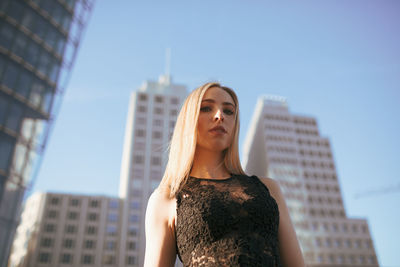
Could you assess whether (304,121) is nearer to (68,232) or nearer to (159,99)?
(159,99)

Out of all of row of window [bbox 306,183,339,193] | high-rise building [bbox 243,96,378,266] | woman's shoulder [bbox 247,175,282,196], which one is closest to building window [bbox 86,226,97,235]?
high-rise building [bbox 243,96,378,266]

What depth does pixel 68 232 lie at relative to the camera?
62.4m

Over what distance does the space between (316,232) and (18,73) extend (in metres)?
61.8

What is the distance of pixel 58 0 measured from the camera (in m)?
29.2

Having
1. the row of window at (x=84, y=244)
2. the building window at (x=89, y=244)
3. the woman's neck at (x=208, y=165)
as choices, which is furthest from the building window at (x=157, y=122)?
the woman's neck at (x=208, y=165)

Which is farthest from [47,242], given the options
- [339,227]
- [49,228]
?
[339,227]

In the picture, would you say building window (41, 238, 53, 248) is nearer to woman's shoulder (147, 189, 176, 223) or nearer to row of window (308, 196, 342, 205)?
row of window (308, 196, 342, 205)

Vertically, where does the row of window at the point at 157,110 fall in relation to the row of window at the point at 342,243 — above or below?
above

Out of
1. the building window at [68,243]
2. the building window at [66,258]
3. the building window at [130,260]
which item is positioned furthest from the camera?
the building window at [68,243]

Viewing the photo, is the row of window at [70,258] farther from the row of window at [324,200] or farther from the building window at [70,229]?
the row of window at [324,200]

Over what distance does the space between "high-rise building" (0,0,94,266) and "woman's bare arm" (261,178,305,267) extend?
77.8ft

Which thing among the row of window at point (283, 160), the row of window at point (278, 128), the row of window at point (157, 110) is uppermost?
the row of window at point (157, 110)

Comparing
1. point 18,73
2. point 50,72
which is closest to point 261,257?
point 18,73

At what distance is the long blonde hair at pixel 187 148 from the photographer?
2664 mm
